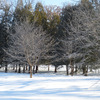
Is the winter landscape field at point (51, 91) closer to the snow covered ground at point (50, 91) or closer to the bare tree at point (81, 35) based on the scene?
the snow covered ground at point (50, 91)

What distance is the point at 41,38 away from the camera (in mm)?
Result: 18406

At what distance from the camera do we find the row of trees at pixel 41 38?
15516mm

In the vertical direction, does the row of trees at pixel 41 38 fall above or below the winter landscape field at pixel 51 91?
above

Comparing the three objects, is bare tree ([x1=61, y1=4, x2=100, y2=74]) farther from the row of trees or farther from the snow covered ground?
the snow covered ground

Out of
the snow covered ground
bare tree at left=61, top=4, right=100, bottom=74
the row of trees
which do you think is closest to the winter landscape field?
the snow covered ground

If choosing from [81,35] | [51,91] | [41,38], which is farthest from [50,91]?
[41,38]

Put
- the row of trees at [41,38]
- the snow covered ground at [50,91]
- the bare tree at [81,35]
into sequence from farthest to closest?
the row of trees at [41,38]
the bare tree at [81,35]
the snow covered ground at [50,91]

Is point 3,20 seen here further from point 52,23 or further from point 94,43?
point 94,43

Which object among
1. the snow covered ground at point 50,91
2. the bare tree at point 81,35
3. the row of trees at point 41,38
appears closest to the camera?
the snow covered ground at point 50,91

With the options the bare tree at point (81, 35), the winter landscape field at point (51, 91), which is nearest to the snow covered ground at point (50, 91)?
the winter landscape field at point (51, 91)

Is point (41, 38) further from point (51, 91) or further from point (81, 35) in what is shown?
point (51, 91)

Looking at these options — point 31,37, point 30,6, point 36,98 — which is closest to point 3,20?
point 30,6

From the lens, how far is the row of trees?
1552 centimetres

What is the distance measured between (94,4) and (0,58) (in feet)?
63.0
